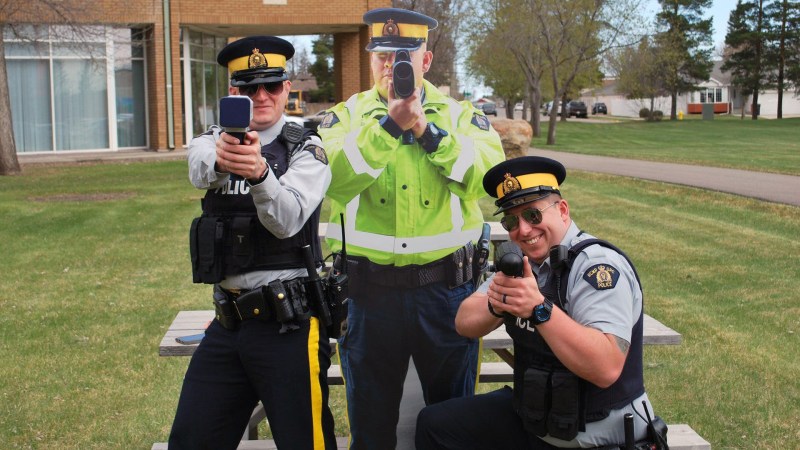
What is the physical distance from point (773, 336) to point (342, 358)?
4524 millimetres

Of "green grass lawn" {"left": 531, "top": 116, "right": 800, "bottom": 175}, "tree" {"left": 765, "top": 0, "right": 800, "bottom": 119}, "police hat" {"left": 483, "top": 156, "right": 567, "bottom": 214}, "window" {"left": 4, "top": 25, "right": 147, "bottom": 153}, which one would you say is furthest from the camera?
"tree" {"left": 765, "top": 0, "right": 800, "bottom": 119}

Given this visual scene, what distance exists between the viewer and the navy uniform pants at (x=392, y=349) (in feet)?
12.7

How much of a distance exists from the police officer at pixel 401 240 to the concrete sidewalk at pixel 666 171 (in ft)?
41.1

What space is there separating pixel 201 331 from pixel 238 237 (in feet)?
5.49

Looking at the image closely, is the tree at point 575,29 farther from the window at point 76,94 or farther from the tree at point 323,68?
the tree at point 323,68

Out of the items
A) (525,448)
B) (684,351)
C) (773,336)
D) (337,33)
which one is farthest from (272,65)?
(337,33)

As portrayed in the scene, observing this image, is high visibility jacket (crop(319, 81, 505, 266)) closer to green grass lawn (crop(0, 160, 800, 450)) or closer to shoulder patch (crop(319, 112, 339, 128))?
shoulder patch (crop(319, 112, 339, 128))

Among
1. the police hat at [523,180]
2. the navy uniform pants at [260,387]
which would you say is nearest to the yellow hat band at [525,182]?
the police hat at [523,180]

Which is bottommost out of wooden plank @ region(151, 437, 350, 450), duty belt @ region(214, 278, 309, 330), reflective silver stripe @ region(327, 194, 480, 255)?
wooden plank @ region(151, 437, 350, 450)

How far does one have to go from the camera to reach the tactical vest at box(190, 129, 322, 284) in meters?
3.51

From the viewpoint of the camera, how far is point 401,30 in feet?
12.6

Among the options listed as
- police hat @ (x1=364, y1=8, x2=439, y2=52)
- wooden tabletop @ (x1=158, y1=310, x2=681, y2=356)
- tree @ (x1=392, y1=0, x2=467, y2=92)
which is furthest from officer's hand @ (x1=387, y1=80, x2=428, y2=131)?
tree @ (x1=392, y1=0, x2=467, y2=92)

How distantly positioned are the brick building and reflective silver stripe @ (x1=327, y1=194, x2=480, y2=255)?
80.4 feet

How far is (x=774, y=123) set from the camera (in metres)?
56.7
